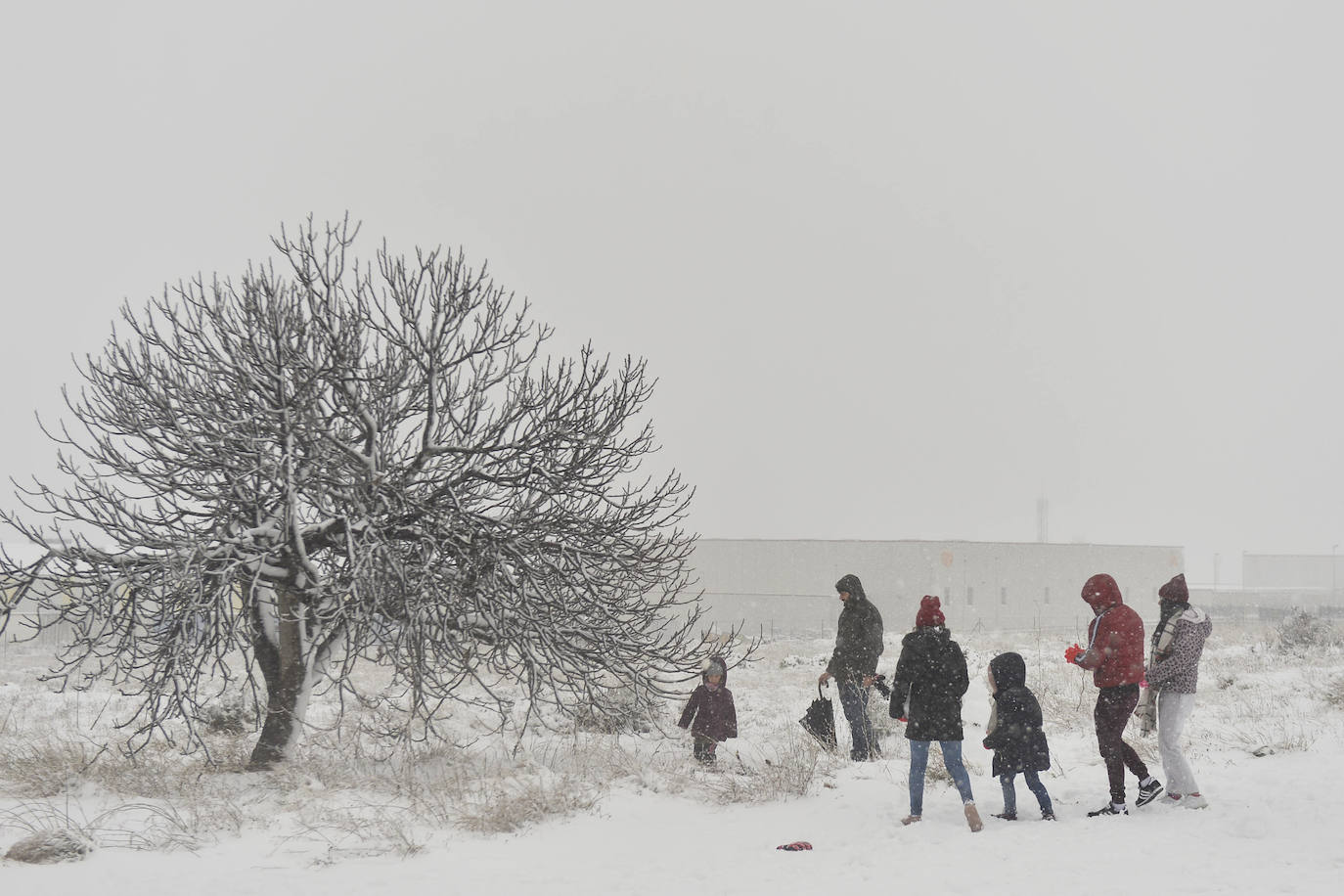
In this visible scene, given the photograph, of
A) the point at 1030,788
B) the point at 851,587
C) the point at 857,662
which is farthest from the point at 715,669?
the point at 1030,788

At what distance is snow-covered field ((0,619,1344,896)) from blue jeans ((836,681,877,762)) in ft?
0.90

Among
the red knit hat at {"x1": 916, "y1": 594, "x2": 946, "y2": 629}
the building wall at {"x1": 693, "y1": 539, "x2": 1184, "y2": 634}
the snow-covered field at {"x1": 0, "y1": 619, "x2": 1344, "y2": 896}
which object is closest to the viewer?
the snow-covered field at {"x1": 0, "y1": 619, "x2": 1344, "y2": 896}

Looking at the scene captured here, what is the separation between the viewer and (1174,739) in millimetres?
6754

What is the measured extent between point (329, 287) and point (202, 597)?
9.56 ft

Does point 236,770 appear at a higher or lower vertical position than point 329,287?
lower

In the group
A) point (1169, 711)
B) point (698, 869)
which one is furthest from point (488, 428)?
point (1169, 711)

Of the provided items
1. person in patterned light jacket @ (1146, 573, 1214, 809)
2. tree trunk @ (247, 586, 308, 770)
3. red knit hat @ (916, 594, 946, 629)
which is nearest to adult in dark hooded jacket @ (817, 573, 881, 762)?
red knit hat @ (916, 594, 946, 629)

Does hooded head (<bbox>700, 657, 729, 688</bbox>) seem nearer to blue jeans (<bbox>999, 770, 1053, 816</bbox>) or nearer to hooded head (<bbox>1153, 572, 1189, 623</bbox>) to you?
blue jeans (<bbox>999, 770, 1053, 816</bbox>)

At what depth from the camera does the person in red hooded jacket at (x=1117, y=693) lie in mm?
6676

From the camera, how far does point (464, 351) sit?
919 cm

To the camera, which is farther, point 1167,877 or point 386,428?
point 386,428

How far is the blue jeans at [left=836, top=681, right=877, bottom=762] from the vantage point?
927cm

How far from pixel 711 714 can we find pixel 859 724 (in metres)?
1.47

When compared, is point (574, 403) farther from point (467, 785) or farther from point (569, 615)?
point (467, 785)
